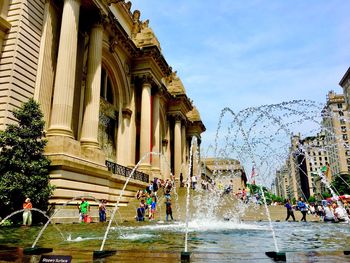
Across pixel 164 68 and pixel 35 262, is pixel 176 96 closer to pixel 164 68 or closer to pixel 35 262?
pixel 164 68

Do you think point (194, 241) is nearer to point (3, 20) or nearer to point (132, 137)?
point (3, 20)

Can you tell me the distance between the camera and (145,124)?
29.8 metres

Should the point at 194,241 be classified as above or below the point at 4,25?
below

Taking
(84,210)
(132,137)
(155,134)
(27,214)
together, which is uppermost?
(155,134)

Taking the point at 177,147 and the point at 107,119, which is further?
the point at 177,147

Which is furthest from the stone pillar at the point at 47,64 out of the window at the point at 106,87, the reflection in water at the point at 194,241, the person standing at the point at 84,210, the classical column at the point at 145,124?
the classical column at the point at 145,124

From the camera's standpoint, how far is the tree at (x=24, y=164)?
13.2 m

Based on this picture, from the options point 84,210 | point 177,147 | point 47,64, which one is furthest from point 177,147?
point 84,210

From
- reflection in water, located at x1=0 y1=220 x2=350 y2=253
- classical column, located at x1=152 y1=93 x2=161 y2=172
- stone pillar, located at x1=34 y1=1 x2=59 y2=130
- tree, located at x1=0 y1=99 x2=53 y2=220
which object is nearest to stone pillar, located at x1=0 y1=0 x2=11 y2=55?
stone pillar, located at x1=34 y1=1 x2=59 y2=130

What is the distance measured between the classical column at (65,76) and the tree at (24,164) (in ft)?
5.31

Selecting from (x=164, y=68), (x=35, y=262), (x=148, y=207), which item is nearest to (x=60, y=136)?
(x=148, y=207)

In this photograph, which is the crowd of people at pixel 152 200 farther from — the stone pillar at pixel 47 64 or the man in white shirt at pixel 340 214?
the man in white shirt at pixel 340 214

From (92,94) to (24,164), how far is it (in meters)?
7.59

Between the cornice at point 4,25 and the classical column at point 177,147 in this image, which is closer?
the cornice at point 4,25
